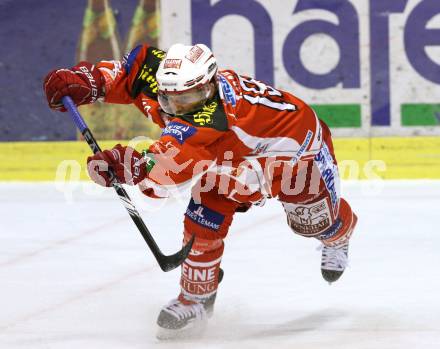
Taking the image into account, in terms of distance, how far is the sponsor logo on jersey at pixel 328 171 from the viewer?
3.44 m

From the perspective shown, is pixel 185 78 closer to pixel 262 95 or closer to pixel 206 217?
pixel 262 95

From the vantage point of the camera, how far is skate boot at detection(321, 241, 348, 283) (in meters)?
3.62

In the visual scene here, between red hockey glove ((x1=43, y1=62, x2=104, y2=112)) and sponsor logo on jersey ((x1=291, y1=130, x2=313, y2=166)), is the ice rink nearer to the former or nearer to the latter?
sponsor logo on jersey ((x1=291, y1=130, x2=313, y2=166))

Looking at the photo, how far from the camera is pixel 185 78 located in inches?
115

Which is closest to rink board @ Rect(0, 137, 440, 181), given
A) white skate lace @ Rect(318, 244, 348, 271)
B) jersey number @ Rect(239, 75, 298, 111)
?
white skate lace @ Rect(318, 244, 348, 271)

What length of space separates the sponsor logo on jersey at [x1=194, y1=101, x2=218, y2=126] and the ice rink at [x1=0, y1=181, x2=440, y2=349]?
2.22ft

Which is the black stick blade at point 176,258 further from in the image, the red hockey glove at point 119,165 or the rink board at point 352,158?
the rink board at point 352,158

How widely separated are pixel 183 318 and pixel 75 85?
0.81 metres

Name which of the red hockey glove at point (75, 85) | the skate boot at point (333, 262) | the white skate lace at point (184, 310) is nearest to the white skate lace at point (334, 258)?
the skate boot at point (333, 262)

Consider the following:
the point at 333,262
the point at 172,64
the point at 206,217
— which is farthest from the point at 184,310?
the point at 172,64

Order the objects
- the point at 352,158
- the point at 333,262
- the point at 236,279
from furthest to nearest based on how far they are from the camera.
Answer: the point at 352,158 → the point at 236,279 → the point at 333,262

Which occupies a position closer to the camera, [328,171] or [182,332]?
[182,332]

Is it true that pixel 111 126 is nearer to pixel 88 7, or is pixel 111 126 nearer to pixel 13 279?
pixel 88 7

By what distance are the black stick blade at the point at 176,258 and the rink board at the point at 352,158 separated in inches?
108
